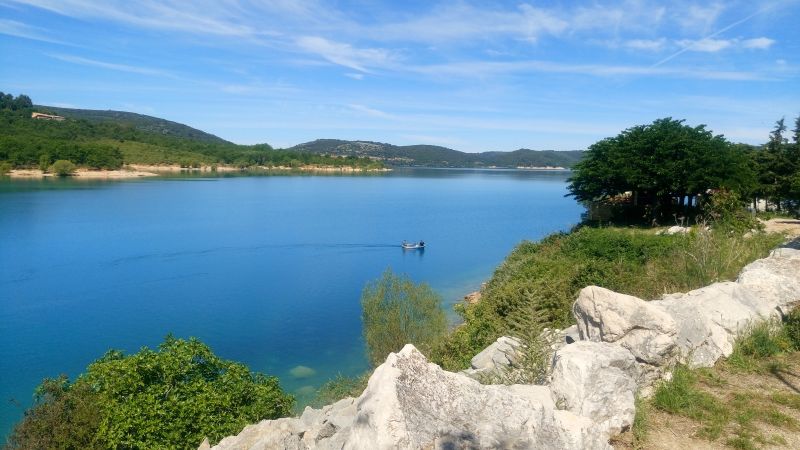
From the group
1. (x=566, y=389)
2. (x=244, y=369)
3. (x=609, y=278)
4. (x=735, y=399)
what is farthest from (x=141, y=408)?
(x=609, y=278)

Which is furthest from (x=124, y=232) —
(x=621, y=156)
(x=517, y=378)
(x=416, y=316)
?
(x=517, y=378)

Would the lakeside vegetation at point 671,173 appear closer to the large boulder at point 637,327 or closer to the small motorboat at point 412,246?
A: the small motorboat at point 412,246

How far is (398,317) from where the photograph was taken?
2248 centimetres

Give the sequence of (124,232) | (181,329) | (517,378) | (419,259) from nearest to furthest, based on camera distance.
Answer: (517,378) → (181,329) → (419,259) → (124,232)

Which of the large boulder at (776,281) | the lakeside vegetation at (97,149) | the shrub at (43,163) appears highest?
the lakeside vegetation at (97,149)

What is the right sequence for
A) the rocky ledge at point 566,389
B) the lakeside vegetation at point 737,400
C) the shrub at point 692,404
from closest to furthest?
the rocky ledge at point 566,389
the lakeside vegetation at point 737,400
the shrub at point 692,404

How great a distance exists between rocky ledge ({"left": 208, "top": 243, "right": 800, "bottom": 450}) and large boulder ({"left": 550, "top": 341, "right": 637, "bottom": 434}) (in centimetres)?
1

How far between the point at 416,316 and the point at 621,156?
874 inches

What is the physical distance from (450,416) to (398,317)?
58.5ft

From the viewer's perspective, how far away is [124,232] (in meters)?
53.3

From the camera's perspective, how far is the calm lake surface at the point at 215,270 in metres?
25.3

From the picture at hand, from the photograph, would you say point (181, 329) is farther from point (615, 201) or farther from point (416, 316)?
point (615, 201)

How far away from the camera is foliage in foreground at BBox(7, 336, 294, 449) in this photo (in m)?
11.3

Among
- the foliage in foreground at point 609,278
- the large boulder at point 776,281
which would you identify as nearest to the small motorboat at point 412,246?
the foliage in foreground at point 609,278
